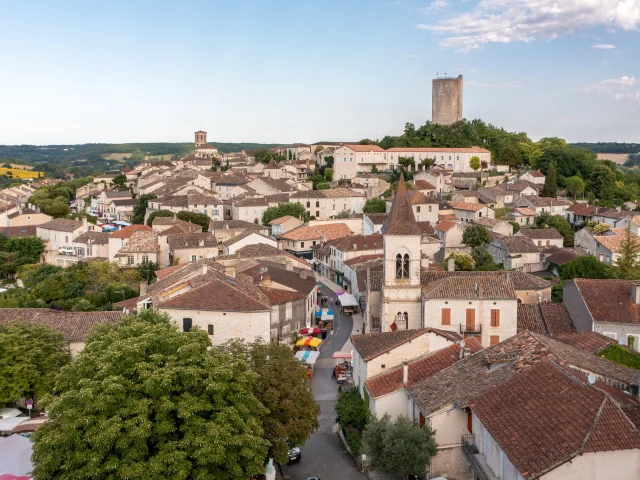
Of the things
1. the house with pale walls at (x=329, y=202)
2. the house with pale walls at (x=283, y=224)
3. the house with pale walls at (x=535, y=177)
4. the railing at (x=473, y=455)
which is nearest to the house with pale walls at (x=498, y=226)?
the house with pale walls at (x=329, y=202)

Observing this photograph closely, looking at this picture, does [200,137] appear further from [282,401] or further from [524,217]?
[282,401]

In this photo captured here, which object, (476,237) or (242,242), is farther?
(476,237)

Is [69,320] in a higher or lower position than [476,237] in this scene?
lower

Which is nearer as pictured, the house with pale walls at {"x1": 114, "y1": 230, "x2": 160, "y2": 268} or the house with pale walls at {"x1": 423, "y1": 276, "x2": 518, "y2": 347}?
the house with pale walls at {"x1": 423, "y1": 276, "x2": 518, "y2": 347}

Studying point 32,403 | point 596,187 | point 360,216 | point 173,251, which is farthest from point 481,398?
point 596,187

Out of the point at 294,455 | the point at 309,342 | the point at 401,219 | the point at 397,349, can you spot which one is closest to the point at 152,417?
the point at 294,455

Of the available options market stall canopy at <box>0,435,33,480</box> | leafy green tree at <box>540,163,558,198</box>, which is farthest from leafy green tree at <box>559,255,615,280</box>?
leafy green tree at <box>540,163,558,198</box>

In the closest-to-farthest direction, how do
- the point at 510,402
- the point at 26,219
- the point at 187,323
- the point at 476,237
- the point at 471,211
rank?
the point at 510,402 < the point at 187,323 < the point at 476,237 < the point at 471,211 < the point at 26,219

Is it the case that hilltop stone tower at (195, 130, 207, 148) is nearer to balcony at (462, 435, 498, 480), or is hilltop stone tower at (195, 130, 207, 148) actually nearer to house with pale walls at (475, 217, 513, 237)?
house with pale walls at (475, 217, 513, 237)
